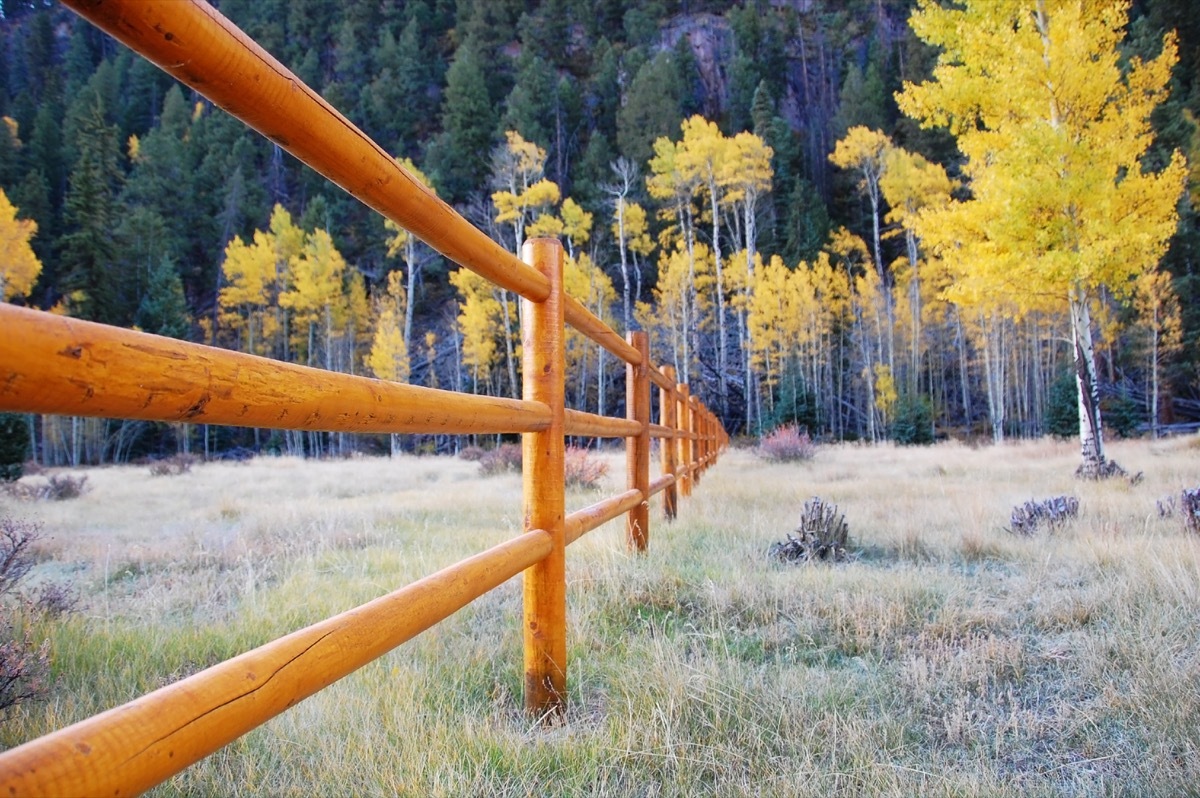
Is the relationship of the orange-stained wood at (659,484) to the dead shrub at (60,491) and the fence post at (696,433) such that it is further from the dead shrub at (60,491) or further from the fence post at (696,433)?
the dead shrub at (60,491)

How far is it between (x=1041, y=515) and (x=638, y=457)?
308cm

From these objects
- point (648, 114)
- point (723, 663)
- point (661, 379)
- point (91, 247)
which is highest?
point (648, 114)

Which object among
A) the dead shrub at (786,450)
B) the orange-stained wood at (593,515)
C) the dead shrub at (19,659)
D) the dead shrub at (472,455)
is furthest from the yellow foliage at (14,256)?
the orange-stained wood at (593,515)

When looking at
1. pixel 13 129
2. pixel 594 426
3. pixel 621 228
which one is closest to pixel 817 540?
pixel 594 426

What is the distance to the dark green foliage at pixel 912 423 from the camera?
23234 mm

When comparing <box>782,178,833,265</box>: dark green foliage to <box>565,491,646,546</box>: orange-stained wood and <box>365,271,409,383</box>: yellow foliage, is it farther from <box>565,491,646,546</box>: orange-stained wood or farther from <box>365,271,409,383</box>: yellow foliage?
<box>565,491,646,546</box>: orange-stained wood

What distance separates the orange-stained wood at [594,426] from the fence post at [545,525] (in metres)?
0.22

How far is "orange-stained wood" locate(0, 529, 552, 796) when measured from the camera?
1.82ft

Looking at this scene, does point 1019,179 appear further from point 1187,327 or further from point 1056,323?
point 1187,327

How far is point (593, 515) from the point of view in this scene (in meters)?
2.38

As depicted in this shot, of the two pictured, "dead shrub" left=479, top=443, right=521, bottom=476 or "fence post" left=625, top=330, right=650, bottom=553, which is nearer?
"fence post" left=625, top=330, right=650, bottom=553

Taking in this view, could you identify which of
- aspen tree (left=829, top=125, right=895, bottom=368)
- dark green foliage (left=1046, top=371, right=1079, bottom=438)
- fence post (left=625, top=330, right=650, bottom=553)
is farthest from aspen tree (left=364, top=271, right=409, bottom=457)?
dark green foliage (left=1046, top=371, right=1079, bottom=438)

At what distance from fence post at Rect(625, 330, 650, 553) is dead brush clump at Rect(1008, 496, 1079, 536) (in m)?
2.64

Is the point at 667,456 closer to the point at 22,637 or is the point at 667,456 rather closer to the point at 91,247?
the point at 22,637
